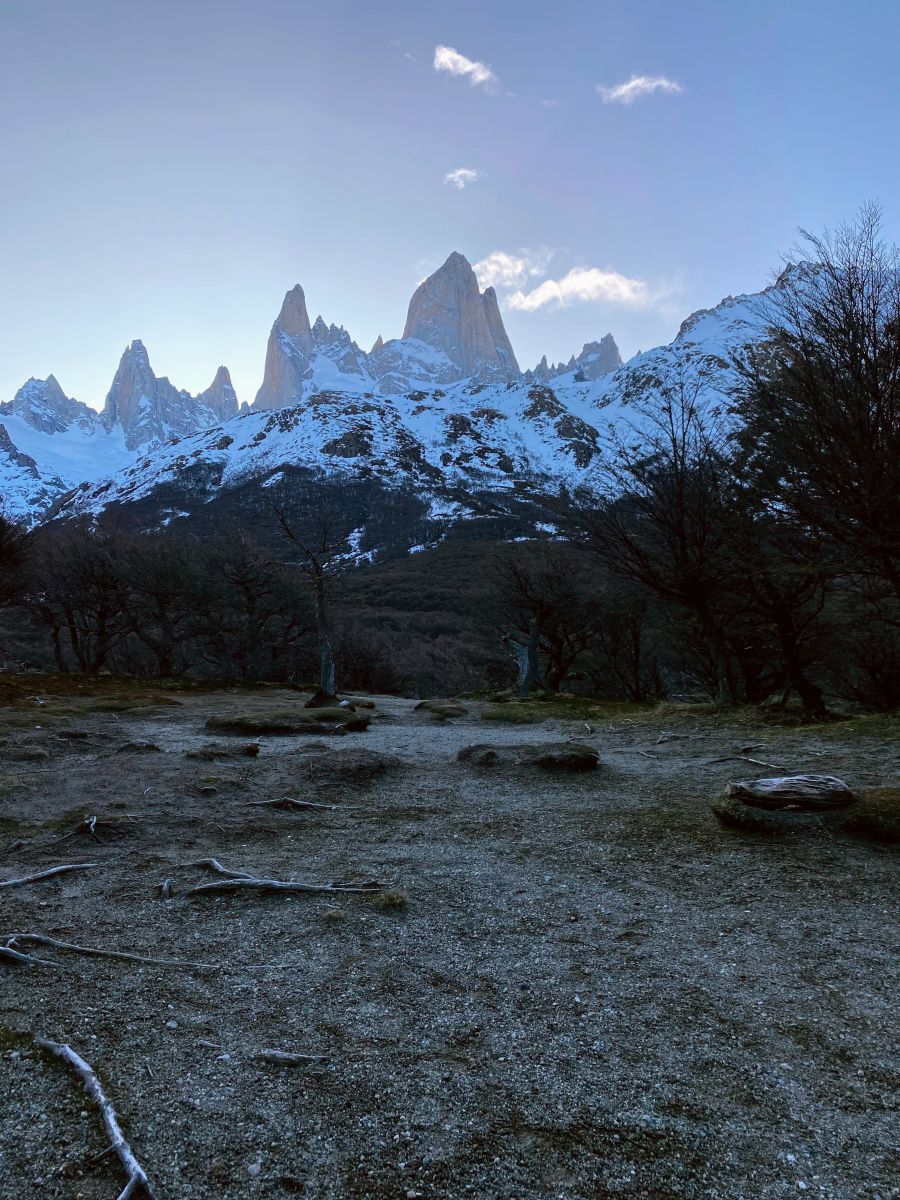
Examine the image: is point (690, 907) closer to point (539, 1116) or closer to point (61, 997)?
point (539, 1116)

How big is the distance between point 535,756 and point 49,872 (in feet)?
23.0

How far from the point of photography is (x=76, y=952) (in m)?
4.06

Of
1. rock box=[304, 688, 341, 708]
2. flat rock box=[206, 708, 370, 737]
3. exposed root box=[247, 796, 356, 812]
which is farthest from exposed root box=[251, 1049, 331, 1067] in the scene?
rock box=[304, 688, 341, 708]

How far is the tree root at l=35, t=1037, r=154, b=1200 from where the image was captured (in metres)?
2.24

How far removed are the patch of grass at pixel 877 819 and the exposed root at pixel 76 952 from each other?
20.4 feet

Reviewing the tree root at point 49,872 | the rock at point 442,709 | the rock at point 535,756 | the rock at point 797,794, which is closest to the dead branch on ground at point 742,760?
the rock at point 535,756

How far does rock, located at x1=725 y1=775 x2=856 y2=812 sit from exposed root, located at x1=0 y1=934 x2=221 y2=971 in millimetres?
5645

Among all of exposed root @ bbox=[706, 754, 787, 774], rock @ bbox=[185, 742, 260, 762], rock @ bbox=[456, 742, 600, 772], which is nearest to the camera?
exposed root @ bbox=[706, 754, 787, 774]

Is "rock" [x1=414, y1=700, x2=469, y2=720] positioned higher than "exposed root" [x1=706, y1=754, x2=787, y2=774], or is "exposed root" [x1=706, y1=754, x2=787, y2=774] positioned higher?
"exposed root" [x1=706, y1=754, x2=787, y2=774]

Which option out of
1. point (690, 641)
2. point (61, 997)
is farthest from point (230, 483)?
point (61, 997)

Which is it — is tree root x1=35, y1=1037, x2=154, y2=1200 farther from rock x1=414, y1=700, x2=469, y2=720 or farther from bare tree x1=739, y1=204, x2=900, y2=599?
rock x1=414, y1=700, x2=469, y2=720

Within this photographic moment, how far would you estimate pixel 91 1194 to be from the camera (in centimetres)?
224

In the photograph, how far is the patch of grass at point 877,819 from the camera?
19.5 ft

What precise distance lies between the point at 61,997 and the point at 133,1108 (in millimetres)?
1240
